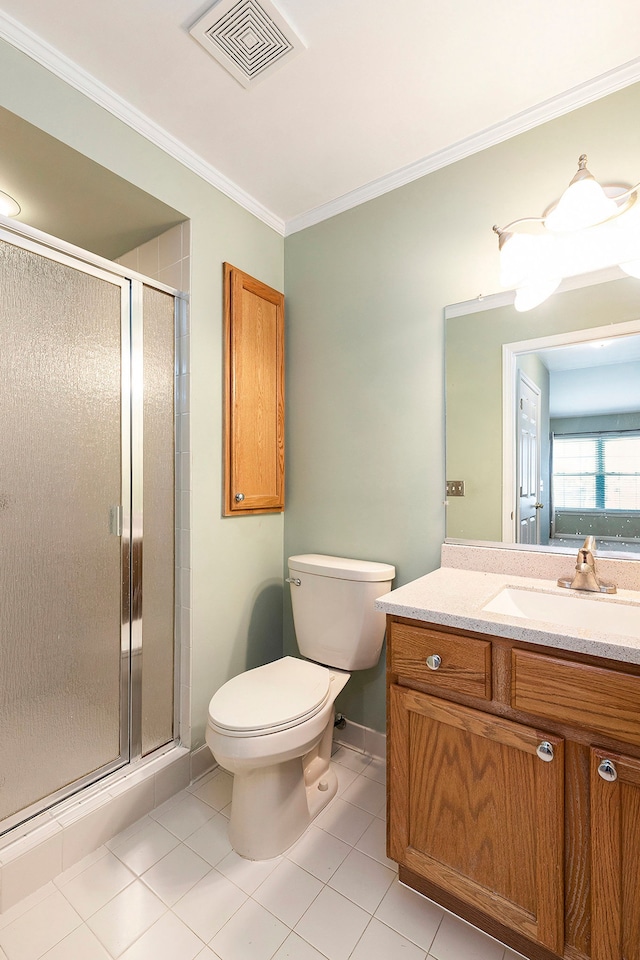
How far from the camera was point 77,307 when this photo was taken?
1434mm

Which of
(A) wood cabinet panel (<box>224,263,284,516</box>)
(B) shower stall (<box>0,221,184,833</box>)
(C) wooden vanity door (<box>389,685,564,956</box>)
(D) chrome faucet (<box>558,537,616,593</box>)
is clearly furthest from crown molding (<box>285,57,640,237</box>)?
(C) wooden vanity door (<box>389,685,564,956</box>)

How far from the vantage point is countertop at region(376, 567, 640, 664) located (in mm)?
898

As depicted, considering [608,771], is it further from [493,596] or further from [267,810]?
[267,810]

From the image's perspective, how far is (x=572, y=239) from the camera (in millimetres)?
1399

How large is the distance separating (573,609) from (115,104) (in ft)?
6.86

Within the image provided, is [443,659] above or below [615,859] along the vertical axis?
above

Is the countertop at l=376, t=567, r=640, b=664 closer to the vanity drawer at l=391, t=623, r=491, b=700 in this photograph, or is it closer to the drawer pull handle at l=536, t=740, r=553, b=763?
the vanity drawer at l=391, t=623, r=491, b=700

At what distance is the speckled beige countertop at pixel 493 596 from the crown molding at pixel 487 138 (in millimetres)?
1429

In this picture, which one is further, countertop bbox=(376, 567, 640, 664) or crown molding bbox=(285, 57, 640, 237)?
crown molding bbox=(285, 57, 640, 237)

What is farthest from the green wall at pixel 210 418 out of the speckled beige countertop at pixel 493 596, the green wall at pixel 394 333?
the speckled beige countertop at pixel 493 596

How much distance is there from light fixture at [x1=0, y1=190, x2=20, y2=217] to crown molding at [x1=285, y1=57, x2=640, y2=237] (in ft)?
3.62

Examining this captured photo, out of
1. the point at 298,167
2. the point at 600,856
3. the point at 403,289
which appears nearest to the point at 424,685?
the point at 600,856

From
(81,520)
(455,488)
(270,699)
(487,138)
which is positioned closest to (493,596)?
(455,488)

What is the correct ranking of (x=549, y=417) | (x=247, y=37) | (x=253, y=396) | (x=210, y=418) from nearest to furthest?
1. (x=247, y=37)
2. (x=549, y=417)
3. (x=210, y=418)
4. (x=253, y=396)
